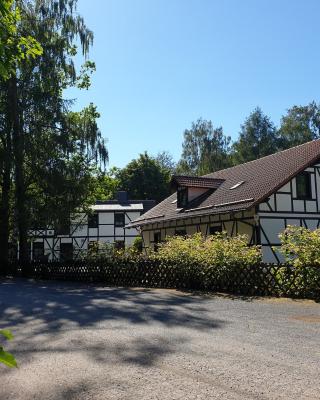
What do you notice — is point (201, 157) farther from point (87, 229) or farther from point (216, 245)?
point (216, 245)

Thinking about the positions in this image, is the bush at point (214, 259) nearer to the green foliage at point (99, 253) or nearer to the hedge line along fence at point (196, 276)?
the hedge line along fence at point (196, 276)

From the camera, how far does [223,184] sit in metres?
26.6

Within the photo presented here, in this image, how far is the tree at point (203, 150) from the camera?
56188 millimetres

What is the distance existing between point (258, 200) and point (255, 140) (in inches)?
1555

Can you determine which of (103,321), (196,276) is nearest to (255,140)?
(196,276)

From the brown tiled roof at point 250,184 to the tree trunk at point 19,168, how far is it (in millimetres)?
8413

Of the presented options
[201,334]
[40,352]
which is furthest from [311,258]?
→ [40,352]

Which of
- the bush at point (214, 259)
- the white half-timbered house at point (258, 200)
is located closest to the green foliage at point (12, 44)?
the bush at point (214, 259)

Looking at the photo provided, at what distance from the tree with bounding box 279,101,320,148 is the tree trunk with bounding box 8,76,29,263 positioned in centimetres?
4079

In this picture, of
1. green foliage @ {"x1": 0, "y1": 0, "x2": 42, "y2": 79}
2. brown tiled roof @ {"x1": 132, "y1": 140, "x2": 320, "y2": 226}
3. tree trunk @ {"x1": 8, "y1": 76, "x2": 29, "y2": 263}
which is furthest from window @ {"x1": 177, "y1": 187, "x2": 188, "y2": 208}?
green foliage @ {"x1": 0, "y1": 0, "x2": 42, "y2": 79}

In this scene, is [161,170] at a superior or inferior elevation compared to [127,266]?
superior

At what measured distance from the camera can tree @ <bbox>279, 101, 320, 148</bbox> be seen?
5531cm

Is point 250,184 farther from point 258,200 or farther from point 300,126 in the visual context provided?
point 300,126

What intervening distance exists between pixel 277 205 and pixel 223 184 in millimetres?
6144
